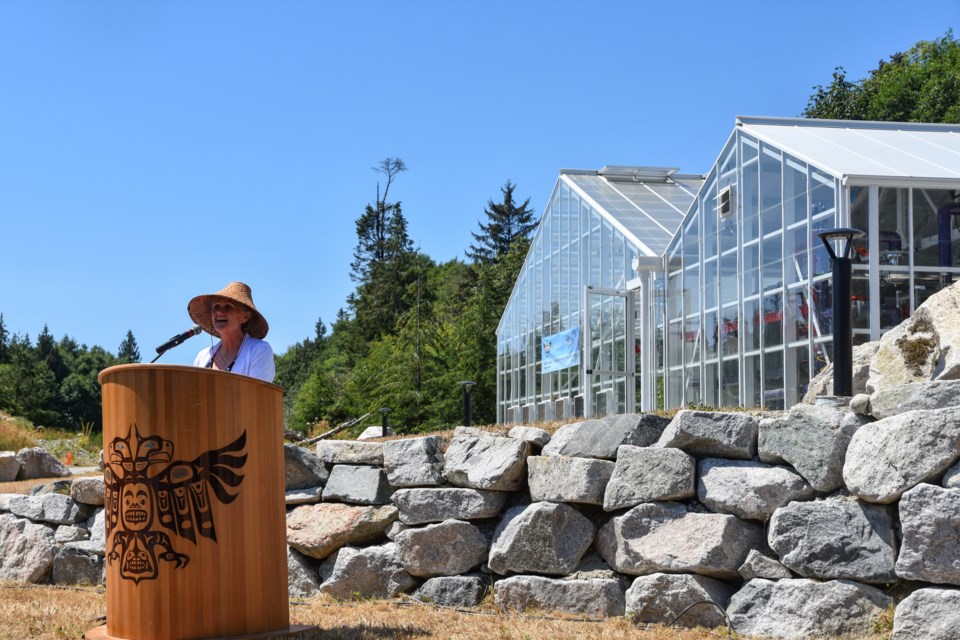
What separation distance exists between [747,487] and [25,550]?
5.81m

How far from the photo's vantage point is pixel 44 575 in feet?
26.5

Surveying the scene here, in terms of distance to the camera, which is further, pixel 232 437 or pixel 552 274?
pixel 552 274

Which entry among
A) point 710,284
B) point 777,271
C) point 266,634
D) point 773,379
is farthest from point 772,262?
point 266,634

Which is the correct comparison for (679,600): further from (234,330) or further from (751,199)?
(751,199)

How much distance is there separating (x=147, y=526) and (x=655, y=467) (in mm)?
2712

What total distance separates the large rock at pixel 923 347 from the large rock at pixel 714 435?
93cm

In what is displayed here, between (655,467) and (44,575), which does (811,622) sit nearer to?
(655,467)

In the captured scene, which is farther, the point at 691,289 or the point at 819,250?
the point at 691,289

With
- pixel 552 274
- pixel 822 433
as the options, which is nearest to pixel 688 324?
pixel 552 274

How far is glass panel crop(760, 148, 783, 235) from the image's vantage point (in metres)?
14.3

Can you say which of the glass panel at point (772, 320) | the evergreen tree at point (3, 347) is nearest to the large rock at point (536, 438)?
the glass panel at point (772, 320)

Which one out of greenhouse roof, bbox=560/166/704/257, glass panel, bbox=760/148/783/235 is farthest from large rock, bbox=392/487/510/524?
greenhouse roof, bbox=560/166/704/257

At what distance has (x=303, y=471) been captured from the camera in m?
7.25

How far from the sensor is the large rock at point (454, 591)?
6.30 meters
